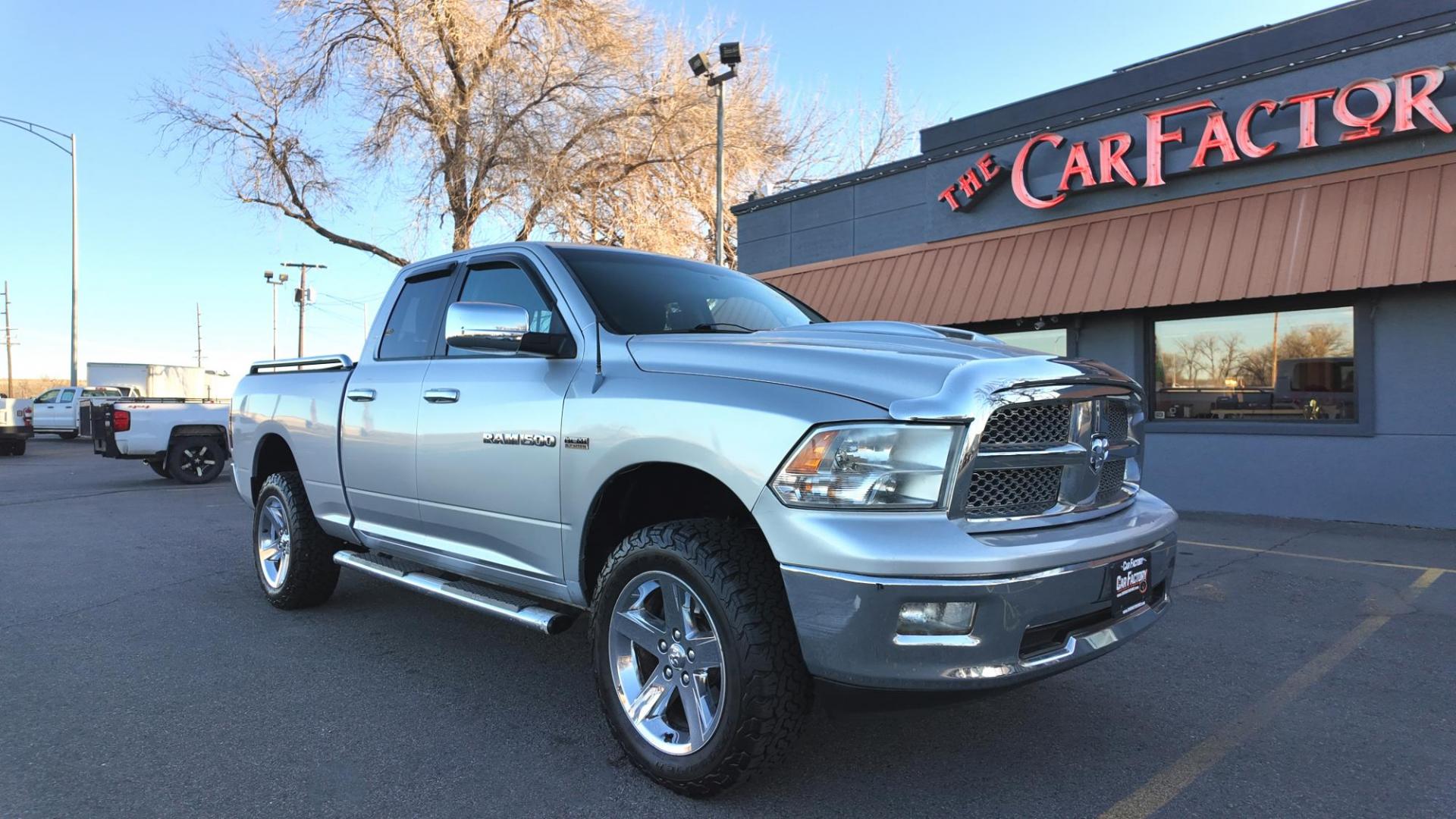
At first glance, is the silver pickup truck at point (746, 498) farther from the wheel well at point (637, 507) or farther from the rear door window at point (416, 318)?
the rear door window at point (416, 318)

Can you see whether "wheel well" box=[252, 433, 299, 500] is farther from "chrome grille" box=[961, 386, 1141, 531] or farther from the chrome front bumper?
"chrome grille" box=[961, 386, 1141, 531]

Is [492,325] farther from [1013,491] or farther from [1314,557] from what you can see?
[1314,557]

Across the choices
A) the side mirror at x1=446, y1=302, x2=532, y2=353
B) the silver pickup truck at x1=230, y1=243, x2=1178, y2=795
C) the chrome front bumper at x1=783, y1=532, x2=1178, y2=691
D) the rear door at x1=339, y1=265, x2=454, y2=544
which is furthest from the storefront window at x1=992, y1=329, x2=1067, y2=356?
the chrome front bumper at x1=783, y1=532, x2=1178, y2=691

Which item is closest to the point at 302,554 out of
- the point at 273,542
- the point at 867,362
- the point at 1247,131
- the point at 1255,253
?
the point at 273,542

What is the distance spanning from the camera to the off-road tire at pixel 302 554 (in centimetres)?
501

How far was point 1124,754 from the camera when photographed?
3186 mm

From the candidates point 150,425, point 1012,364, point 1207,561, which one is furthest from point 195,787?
point 150,425

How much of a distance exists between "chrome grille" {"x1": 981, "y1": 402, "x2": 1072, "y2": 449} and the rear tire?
1487 centimetres

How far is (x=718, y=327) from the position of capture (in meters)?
3.69

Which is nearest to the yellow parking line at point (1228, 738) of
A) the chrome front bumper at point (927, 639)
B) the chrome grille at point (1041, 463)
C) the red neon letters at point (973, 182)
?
the chrome front bumper at point (927, 639)

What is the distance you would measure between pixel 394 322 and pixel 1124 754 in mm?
4038

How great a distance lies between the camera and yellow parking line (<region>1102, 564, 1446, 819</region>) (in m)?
2.80

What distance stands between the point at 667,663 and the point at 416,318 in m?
2.59

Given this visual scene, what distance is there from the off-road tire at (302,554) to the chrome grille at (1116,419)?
427 centimetres
